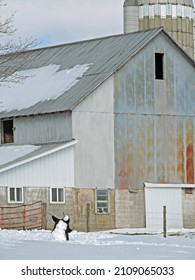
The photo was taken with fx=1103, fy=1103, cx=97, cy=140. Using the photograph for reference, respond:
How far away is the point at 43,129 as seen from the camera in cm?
4600

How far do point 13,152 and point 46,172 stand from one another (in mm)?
2743

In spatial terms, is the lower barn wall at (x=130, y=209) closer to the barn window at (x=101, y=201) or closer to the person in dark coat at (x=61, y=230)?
the barn window at (x=101, y=201)

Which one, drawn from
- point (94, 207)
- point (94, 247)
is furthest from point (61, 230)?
point (94, 207)

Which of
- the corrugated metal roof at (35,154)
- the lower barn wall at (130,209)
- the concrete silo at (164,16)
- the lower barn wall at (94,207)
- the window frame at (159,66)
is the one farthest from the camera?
the concrete silo at (164,16)

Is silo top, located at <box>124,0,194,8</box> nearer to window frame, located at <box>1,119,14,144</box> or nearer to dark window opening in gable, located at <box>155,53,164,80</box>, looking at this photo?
dark window opening in gable, located at <box>155,53,164,80</box>

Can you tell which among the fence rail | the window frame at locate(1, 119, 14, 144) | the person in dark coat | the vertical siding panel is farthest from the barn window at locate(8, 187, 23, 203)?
the person in dark coat

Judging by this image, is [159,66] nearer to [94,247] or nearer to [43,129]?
[43,129]

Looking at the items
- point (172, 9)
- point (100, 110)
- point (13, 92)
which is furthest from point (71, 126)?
point (172, 9)

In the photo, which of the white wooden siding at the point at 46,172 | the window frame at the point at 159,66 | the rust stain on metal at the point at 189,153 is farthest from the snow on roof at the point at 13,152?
the rust stain on metal at the point at 189,153

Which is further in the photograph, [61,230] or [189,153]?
[189,153]

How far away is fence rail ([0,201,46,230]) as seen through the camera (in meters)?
42.3

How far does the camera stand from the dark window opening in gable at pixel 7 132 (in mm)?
48375

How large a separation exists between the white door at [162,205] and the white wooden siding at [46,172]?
3926 mm
